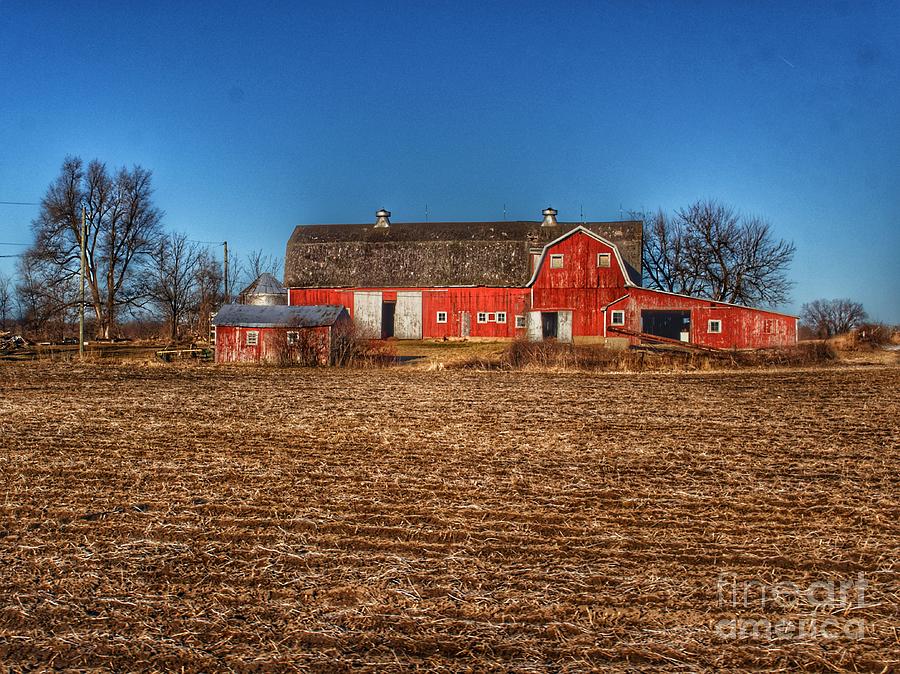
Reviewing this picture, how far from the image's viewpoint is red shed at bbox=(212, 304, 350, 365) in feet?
81.9

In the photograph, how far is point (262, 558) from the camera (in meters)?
5.24

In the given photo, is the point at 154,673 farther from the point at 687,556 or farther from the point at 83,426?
the point at 83,426

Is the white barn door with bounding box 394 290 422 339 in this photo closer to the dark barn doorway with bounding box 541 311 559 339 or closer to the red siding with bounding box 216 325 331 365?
the dark barn doorway with bounding box 541 311 559 339

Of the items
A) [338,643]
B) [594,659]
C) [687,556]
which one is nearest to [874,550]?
[687,556]

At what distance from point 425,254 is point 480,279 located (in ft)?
12.4

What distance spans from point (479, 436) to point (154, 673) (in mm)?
7149

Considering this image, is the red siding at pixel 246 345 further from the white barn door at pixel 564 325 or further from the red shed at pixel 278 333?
the white barn door at pixel 564 325

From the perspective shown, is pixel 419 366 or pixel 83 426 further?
pixel 419 366

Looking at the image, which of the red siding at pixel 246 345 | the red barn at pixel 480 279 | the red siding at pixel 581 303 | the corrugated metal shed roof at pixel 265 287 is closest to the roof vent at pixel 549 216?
the red barn at pixel 480 279

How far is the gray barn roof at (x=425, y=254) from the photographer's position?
3997 centimetres

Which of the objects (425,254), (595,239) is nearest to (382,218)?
(425,254)

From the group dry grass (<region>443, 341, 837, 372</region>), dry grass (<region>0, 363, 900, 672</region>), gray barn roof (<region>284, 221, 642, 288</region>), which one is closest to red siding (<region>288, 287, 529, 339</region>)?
gray barn roof (<region>284, 221, 642, 288</region>)

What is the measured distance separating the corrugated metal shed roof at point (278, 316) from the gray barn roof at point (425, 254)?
44.6 feet

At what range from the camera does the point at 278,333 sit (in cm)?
2548
